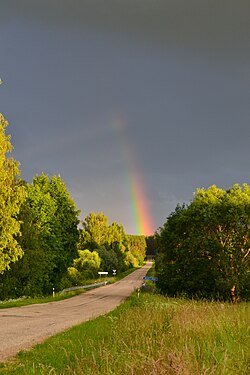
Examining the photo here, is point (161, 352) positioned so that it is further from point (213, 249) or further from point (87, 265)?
point (87, 265)

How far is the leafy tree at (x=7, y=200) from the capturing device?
2498 cm

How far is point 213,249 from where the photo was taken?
25.4 metres

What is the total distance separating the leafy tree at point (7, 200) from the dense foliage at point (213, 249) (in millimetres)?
9862

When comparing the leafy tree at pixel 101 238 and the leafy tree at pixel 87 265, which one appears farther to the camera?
the leafy tree at pixel 101 238

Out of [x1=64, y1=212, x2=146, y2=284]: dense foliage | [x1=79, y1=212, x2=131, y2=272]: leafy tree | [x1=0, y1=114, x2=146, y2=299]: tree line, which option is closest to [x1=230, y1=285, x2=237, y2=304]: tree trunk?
[x1=0, y1=114, x2=146, y2=299]: tree line

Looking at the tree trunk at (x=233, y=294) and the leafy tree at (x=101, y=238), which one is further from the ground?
the leafy tree at (x=101, y=238)

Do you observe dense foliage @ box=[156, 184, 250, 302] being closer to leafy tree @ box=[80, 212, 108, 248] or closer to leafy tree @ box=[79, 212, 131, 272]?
leafy tree @ box=[79, 212, 131, 272]

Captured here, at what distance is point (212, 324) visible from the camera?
28.7ft

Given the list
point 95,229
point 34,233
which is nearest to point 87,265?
point 95,229

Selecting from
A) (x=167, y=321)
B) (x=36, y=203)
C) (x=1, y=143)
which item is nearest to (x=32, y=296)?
(x=36, y=203)

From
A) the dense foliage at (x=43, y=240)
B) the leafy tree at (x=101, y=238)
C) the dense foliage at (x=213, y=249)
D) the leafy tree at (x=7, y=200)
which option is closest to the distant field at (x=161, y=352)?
the leafy tree at (x=7, y=200)

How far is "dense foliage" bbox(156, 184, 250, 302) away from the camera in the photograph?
25109 mm

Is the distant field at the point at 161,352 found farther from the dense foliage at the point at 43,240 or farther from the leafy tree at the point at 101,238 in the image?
the leafy tree at the point at 101,238

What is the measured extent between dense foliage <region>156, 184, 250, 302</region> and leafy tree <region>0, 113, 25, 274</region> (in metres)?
9.86
